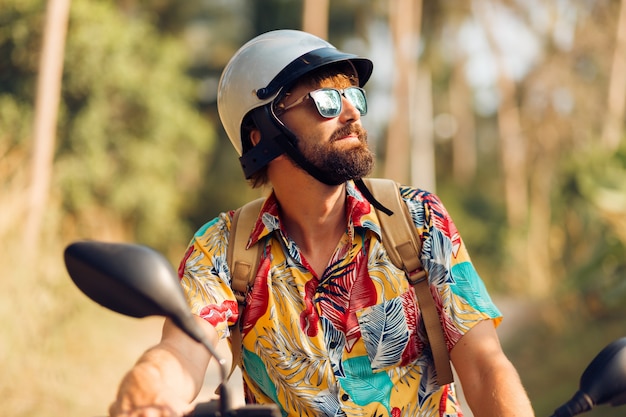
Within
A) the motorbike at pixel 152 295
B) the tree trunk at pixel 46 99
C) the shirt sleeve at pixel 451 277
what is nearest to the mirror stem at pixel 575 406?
the motorbike at pixel 152 295

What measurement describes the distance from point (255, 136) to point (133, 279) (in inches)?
66.7

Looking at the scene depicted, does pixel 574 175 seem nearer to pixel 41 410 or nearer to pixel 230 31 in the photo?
pixel 41 410

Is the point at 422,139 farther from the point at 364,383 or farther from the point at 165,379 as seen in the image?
the point at 165,379

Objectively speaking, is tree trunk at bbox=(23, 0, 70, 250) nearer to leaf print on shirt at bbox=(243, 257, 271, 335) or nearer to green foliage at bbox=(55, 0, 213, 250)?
green foliage at bbox=(55, 0, 213, 250)

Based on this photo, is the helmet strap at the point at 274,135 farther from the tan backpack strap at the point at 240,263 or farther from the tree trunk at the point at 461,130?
the tree trunk at the point at 461,130

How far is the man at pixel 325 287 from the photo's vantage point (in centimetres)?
292

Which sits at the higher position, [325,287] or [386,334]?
[325,287]

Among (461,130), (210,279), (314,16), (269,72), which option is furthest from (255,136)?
(461,130)

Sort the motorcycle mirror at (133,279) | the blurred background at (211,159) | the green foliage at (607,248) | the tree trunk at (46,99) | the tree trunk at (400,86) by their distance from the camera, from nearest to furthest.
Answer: the motorcycle mirror at (133,279)
the blurred background at (211,159)
the green foliage at (607,248)
the tree trunk at (46,99)
the tree trunk at (400,86)

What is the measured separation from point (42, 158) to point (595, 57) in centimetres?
2499

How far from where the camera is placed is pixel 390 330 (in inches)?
120

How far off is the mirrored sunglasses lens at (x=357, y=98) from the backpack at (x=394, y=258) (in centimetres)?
26

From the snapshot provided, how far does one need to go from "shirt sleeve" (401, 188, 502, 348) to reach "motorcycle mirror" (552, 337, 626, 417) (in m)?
0.70

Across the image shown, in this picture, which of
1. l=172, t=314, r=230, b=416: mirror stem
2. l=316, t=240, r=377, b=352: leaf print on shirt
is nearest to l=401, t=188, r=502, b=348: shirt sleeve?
l=316, t=240, r=377, b=352: leaf print on shirt
